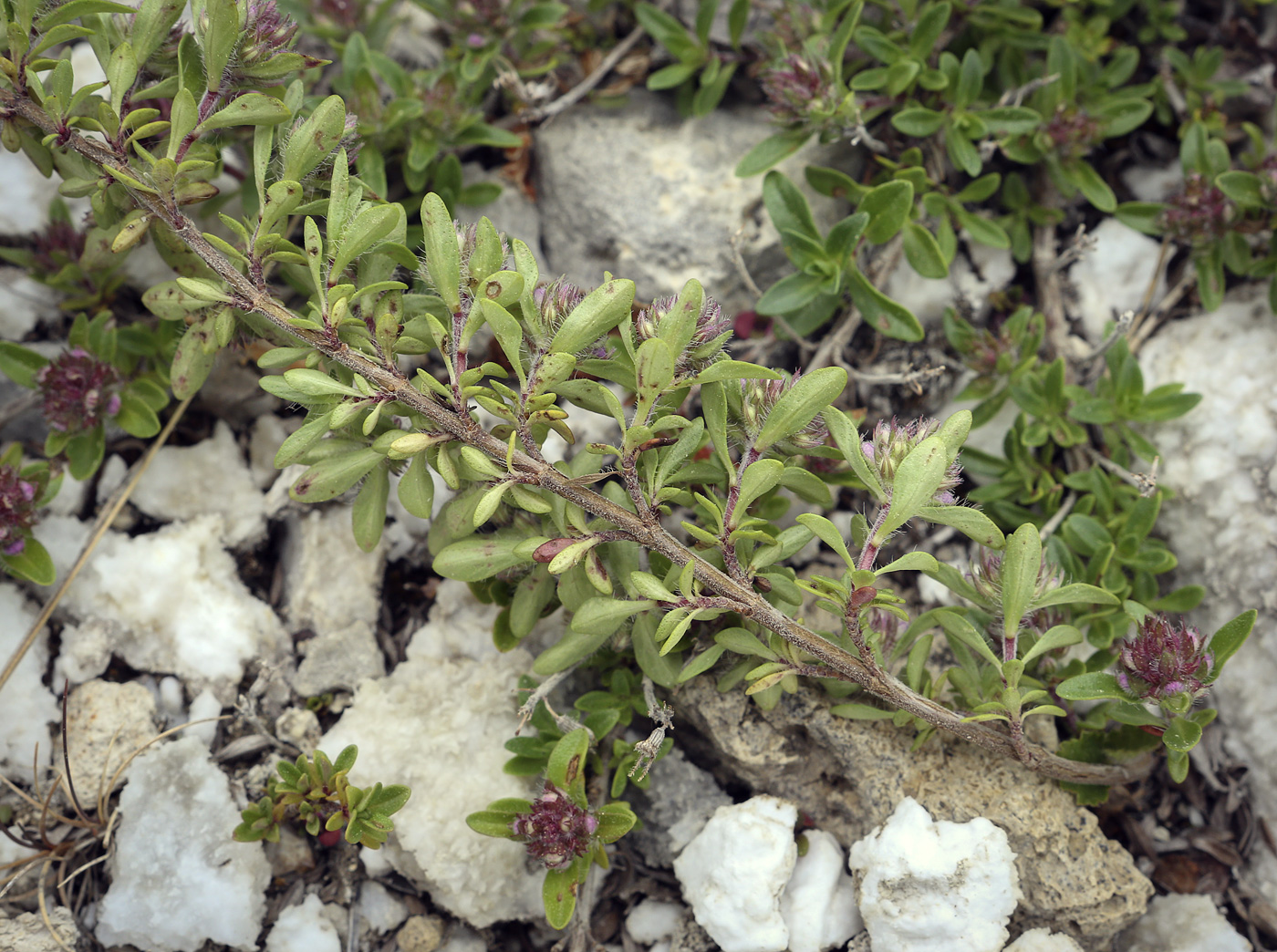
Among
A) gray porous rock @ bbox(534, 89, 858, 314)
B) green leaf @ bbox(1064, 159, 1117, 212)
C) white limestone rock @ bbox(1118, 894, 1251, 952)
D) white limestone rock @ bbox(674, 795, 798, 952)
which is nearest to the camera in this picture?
white limestone rock @ bbox(674, 795, 798, 952)

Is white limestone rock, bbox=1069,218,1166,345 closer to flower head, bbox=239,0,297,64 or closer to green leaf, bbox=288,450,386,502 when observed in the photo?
green leaf, bbox=288,450,386,502

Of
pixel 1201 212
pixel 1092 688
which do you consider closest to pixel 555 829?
pixel 1092 688

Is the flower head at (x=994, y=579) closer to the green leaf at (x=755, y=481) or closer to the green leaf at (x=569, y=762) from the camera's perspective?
the green leaf at (x=755, y=481)

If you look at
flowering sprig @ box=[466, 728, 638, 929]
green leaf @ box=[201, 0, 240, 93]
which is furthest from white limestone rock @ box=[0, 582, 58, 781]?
Result: green leaf @ box=[201, 0, 240, 93]

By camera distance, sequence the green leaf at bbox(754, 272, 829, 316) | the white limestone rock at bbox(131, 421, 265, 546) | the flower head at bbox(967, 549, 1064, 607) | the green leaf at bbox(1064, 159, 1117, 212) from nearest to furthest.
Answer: the flower head at bbox(967, 549, 1064, 607)
the green leaf at bbox(754, 272, 829, 316)
the white limestone rock at bbox(131, 421, 265, 546)
the green leaf at bbox(1064, 159, 1117, 212)

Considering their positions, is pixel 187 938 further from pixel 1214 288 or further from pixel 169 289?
pixel 1214 288

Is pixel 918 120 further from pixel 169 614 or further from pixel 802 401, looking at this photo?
pixel 169 614
